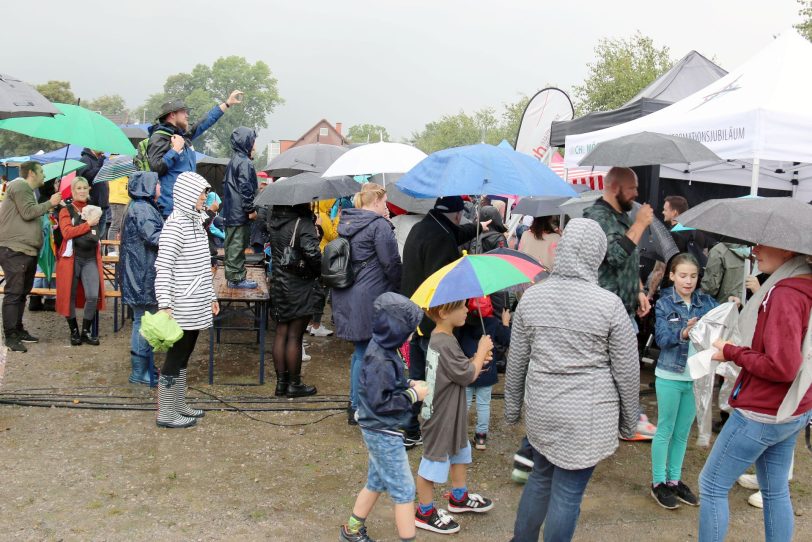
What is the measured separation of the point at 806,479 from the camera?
483 centimetres

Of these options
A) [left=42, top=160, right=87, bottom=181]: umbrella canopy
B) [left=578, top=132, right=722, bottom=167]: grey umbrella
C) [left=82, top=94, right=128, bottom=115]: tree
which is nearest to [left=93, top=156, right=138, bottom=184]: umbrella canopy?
[left=42, top=160, right=87, bottom=181]: umbrella canopy

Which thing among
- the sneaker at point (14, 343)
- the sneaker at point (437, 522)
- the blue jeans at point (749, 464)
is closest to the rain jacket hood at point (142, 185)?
the sneaker at point (14, 343)

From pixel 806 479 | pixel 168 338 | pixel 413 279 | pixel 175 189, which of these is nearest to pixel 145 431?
pixel 168 338

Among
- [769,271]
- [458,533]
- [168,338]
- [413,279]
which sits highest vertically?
[769,271]

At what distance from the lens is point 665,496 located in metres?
4.33

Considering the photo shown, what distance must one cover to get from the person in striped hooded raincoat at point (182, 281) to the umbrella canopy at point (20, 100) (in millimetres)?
1042

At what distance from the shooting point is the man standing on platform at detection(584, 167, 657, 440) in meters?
4.18

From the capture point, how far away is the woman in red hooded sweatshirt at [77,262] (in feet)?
23.5

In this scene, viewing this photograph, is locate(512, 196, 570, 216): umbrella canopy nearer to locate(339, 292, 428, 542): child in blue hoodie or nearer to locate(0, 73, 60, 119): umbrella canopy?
locate(339, 292, 428, 542): child in blue hoodie

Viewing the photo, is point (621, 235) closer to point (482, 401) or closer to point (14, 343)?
point (482, 401)

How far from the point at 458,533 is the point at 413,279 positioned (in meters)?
1.68

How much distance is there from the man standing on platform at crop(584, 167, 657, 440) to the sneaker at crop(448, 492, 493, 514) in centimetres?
139

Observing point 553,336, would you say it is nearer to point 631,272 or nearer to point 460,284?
point 460,284

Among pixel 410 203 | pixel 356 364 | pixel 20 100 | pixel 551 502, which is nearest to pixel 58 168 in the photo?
pixel 20 100
